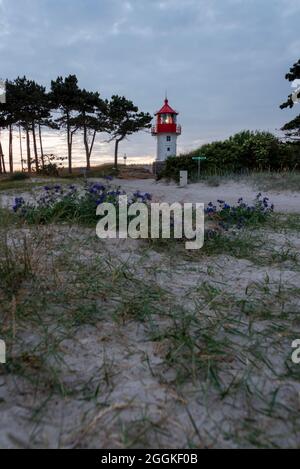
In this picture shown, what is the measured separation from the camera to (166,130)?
3278 cm

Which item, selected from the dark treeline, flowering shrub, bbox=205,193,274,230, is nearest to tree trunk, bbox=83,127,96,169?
the dark treeline

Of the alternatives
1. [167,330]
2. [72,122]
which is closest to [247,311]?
[167,330]

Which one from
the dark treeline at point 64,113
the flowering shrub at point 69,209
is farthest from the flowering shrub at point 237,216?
the dark treeline at point 64,113

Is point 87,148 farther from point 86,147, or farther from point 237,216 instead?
point 237,216

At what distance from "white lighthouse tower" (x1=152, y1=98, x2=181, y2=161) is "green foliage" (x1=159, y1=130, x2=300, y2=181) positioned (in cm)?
1337

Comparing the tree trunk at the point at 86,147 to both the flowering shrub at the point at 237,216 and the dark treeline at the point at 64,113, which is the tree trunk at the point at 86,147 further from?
the flowering shrub at the point at 237,216

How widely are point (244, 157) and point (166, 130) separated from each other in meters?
14.8

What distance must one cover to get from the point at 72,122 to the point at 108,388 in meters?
30.7

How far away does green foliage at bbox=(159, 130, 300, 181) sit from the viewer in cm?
1903

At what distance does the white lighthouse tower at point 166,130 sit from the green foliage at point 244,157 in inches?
526

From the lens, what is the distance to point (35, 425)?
1370 mm

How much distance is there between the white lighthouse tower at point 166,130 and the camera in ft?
108

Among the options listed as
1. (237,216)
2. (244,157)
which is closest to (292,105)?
(244,157)
